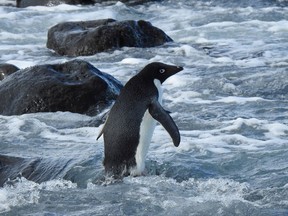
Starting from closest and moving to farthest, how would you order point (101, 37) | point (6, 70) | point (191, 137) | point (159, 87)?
point (159, 87)
point (191, 137)
point (6, 70)
point (101, 37)

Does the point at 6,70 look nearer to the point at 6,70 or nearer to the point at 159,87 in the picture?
the point at 6,70

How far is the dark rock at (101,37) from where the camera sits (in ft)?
44.4

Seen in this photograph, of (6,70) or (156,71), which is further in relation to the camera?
(6,70)

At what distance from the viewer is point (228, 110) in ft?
32.5

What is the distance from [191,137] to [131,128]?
1628mm

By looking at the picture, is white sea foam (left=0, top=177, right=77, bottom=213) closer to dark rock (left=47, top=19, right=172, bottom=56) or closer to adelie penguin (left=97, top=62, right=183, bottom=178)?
adelie penguin (left=97, top=62, right=183, bottom=178)

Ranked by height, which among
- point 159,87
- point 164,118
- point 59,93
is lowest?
point 59,93

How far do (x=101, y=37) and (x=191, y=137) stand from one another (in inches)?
208

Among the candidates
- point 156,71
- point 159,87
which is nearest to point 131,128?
point 159,87

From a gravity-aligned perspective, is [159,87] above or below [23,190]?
above

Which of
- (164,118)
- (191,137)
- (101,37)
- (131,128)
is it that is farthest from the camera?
(101,37)

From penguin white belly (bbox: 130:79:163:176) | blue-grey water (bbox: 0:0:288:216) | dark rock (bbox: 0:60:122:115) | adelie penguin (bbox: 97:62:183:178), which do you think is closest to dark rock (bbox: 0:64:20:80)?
dark rock (bbox: 0:60:122:115)

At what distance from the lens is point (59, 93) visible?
9922mm

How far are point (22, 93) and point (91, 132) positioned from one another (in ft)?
4.78
